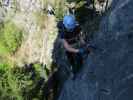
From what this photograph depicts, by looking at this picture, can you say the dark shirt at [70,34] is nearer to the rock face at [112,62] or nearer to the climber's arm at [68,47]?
the climber's arm at [68,47]

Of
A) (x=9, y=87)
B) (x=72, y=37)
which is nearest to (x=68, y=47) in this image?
(x=72, y=37)

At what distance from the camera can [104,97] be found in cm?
651

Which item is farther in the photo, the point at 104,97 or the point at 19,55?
the point at 19,55

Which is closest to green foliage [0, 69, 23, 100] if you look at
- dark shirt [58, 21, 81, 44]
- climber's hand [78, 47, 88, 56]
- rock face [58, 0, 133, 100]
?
rock face [58, 0, 133, 100]

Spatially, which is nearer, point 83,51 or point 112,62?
point 112,62

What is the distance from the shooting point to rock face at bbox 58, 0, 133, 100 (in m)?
6.26

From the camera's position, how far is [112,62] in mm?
6730

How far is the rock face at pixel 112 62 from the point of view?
626cm

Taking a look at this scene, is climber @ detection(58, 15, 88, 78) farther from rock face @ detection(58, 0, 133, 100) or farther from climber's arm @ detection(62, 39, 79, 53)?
rock face @ detection(58, 0, 133, 100)

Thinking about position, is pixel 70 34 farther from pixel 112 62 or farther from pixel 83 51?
pixel 112 62

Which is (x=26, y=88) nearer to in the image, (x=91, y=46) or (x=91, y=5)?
(x=91, y=5)

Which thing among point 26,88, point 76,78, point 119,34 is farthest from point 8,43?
point 119,34

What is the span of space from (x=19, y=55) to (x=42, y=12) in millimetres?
1353

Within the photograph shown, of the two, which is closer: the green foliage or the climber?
the climber
